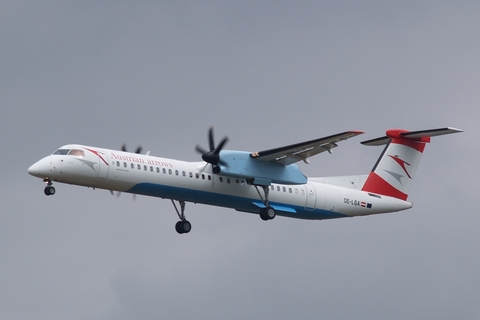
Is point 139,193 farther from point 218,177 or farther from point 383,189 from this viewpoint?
point 383,189

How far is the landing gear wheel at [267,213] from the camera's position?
30.9 metres

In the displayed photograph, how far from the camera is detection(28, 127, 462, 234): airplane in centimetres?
2794

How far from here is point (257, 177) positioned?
3061cm

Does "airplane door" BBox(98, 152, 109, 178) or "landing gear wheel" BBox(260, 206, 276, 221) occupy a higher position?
"landing gear wheel" BBox(260, 206, 276, 221)

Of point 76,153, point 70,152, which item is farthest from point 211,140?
point 70,152

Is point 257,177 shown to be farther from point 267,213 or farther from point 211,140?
point 211,140

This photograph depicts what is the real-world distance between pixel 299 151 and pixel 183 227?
5.25 m

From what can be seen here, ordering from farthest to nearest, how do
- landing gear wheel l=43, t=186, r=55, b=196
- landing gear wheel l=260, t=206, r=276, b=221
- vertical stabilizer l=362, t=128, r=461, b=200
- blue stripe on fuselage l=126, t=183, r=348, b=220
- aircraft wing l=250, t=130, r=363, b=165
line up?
vertical stabilizer l=362, t=128, r=461, b=200, landing gear wheel l=260, t=206, r=276, b=221, aircraft wing l=250, t=130, r=363, b=165, blue stripe on fuselage l=126, t=183, r=348, b=220, landing gear wheel l=43, t=186, r=55, b=196

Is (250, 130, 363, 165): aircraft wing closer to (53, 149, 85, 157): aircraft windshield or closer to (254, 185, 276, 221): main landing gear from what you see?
(254, 185, 276, 221): main landing gear

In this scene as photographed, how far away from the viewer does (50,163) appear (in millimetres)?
27328

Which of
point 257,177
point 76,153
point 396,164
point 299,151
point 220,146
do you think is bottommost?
point 76,153

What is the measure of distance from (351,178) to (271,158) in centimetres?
449

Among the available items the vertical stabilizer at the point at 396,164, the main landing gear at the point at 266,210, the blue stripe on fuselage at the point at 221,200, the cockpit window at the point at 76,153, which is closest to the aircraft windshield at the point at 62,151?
the cockpit window at the point at 76,153

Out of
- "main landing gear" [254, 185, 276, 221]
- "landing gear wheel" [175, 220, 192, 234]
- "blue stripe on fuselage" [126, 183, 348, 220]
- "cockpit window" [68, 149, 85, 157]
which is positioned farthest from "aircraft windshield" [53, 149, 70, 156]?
"main landing gear" [254, 185, 276, 221]
